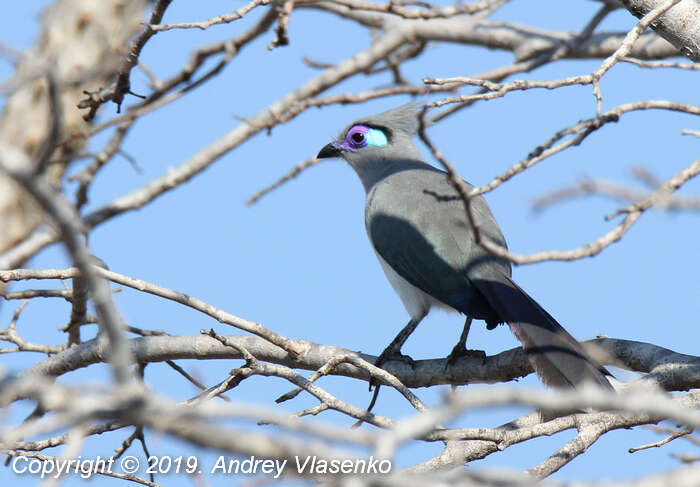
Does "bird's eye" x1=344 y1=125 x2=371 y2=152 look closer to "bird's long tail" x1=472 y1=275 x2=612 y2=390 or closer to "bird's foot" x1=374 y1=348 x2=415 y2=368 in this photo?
"bird's foot" x1=374 y1=348 x2=415 y2=368

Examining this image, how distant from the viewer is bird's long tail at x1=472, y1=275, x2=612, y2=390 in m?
3.72

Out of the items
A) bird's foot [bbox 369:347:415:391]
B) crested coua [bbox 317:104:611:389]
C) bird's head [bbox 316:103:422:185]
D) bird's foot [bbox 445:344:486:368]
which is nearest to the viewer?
crested coua [bbox 317:104:611:389]

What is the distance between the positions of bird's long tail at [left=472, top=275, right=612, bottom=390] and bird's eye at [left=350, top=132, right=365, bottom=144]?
2.48m

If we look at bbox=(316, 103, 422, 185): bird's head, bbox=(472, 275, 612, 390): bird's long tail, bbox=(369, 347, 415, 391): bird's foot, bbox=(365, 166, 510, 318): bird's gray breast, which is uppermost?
bbox=(316, 103, 422, 185): bird's head

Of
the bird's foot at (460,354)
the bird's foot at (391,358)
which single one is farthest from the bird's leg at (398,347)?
the bird's foot at (460,354)

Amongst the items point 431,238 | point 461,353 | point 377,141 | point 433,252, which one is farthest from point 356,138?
point 461,353

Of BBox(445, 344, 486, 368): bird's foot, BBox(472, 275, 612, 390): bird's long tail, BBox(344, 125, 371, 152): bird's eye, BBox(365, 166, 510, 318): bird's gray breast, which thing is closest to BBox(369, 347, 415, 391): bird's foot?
BBox(445, 344, 486, 368): bird's foot

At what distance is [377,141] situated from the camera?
257 inches

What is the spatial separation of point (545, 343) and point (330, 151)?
3.16m

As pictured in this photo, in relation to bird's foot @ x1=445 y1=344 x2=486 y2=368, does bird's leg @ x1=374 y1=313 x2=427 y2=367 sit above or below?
above

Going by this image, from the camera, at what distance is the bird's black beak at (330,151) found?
6578mm

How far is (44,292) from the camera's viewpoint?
436 cm

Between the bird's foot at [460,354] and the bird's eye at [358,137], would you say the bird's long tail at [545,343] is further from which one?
the bird's eye at [358,137]

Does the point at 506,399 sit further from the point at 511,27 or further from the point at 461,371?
the point at 511,27
